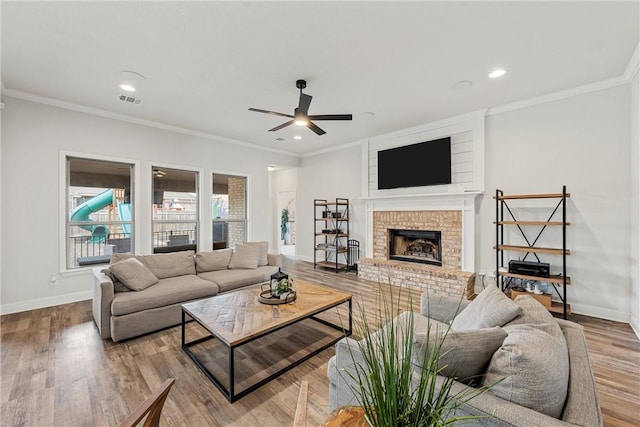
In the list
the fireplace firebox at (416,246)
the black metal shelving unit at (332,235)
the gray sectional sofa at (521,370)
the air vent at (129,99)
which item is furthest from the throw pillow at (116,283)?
the fireplace firebox at (416,246)

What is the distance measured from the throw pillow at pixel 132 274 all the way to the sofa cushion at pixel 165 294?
82 mm

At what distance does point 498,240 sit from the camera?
405 cm

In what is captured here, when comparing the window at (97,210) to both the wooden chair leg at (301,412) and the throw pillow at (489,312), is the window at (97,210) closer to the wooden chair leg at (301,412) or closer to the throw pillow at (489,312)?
the wooden chair leg at (301,412)

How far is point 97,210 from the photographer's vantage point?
4.37 m


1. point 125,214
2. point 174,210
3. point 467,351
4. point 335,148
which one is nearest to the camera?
point 467,351

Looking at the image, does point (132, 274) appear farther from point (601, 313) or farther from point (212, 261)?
point (601, 313)

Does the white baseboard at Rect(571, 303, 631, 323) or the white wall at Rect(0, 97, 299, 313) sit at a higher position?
the white wall at Rect(0, 97, 299, 313)

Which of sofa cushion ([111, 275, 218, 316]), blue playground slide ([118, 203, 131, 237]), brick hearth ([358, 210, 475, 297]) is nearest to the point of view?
sofa cushion ([111, 275, 218, 316])

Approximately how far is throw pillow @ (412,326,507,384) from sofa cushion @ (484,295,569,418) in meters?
0.05

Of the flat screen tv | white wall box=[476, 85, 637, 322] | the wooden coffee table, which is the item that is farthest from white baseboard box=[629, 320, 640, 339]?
the wooden coffee table

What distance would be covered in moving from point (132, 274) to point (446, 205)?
4642mm

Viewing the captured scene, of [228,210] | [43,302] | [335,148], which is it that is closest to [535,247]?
[335,148]

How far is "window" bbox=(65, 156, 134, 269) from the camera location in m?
4.14

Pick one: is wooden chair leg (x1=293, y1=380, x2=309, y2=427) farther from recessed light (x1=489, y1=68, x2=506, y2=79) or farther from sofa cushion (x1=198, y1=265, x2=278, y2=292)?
recessed light (x1=489, y1=68, x2=506, y2=79)
